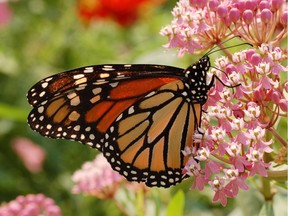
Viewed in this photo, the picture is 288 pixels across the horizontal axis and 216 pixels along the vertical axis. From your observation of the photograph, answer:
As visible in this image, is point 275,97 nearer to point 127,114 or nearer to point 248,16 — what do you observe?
point 248,16

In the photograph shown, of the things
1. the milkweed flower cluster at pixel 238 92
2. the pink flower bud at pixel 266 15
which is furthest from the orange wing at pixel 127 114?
the pink flower bud at pixel 266 15

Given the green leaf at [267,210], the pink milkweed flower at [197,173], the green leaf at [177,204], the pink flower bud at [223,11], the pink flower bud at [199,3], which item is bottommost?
the green leaf at [267,210]

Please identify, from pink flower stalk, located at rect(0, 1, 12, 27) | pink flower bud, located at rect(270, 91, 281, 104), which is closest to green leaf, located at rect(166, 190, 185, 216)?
pink flower bud, located at rect(270, 91, 281, 104)

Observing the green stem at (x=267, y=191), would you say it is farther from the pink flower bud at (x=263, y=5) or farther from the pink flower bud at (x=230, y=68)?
the pink flower bud at (x=263, y=5)

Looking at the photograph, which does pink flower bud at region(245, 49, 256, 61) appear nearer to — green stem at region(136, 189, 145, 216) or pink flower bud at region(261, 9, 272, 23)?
pink flower bud at region(261, 9, 272, 23)

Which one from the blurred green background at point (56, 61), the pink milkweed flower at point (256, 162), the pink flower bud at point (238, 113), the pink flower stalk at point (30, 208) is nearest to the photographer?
the pink milkweed flower at point (256, 162)

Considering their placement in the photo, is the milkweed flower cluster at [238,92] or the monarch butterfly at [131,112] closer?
the milkweed flower cluster at [238,92]
